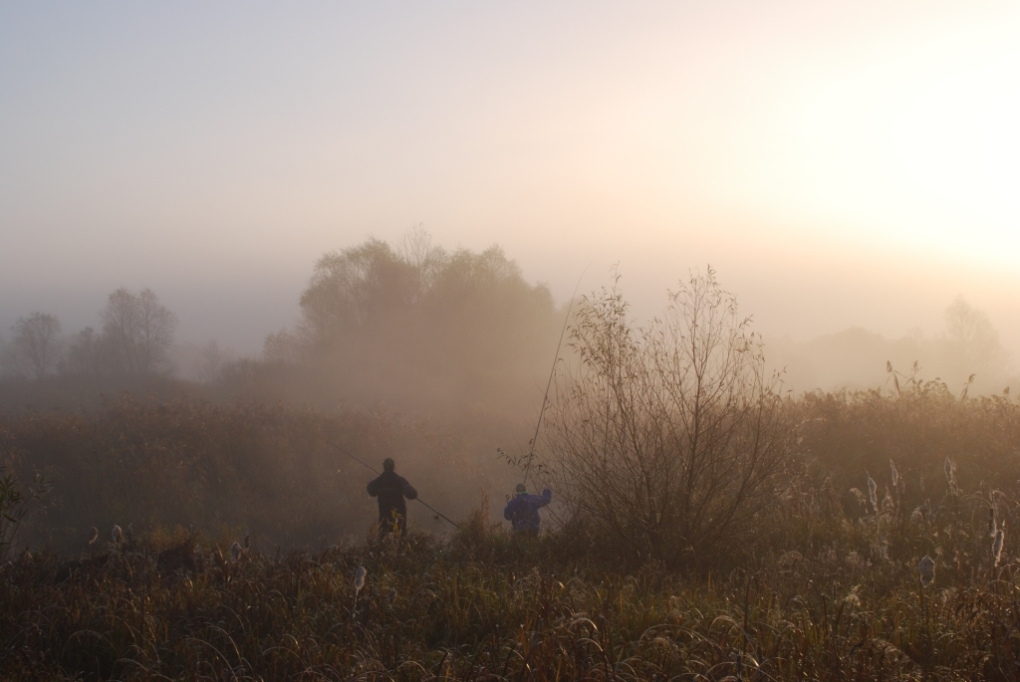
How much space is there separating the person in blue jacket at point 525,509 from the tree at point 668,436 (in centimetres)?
118

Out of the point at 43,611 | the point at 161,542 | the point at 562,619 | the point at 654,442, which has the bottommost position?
the point at 161,542

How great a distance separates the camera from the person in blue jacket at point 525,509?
28.3 ft

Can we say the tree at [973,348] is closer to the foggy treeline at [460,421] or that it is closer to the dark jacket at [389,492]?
the foggy treeline at [460,421]

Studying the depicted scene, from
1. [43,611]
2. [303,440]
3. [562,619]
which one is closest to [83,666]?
[43,611]

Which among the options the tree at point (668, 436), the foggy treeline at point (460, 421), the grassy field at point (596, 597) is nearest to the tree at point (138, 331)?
the foggy treeline at point (460, 421)

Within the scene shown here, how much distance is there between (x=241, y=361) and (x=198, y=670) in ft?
123

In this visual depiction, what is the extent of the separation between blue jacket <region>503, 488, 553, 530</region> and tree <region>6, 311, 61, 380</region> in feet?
140

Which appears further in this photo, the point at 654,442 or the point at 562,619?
the point at 654,442

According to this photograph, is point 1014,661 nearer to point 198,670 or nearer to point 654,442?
point 654,442

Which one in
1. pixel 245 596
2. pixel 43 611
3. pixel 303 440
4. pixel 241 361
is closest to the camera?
pixel 43 611

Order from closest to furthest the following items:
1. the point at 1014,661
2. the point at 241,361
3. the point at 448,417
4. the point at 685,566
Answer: the point at 1014,661
the point at 685,566
the point at 448,417
the point at 241,361

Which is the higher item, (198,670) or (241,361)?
(241,361)

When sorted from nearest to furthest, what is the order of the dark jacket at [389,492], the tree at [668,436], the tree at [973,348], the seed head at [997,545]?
the seed head at [997,545] → the tree at [668,436] → the dark jacket at [389,492] → the tree at [973,348]

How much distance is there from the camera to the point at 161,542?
10203 mm
